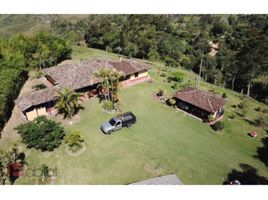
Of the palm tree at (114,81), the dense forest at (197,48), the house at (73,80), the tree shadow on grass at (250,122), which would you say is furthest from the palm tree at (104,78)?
the dense forest at (197,48)

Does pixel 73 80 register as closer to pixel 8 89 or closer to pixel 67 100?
pixel 67 100

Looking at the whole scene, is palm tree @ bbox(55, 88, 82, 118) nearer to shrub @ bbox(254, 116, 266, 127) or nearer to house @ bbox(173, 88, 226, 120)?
house @ bbox(173, 88, 226, 120)

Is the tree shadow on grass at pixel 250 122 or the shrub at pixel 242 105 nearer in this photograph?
the tree shadow on grass at pixel 250 122

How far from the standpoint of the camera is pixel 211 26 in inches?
4316

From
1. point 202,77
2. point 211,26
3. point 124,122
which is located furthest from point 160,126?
point 211,26

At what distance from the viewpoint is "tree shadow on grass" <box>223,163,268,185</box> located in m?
30.2

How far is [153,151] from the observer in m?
33.8

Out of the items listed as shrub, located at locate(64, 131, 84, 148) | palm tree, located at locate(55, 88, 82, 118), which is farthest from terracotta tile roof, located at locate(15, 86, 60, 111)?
shrub, located at locate(64, 131, 84, 148)

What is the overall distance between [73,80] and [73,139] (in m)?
13.0

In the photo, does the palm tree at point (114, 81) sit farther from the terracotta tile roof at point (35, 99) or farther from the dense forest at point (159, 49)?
the dense forest at point (159, 49)

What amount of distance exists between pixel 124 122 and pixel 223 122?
14.9 metres

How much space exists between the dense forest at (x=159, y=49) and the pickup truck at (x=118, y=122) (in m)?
14.2

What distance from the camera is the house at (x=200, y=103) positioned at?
130 ft

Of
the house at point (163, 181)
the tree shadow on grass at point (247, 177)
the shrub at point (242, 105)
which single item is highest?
the shrub at point (242, 105)
